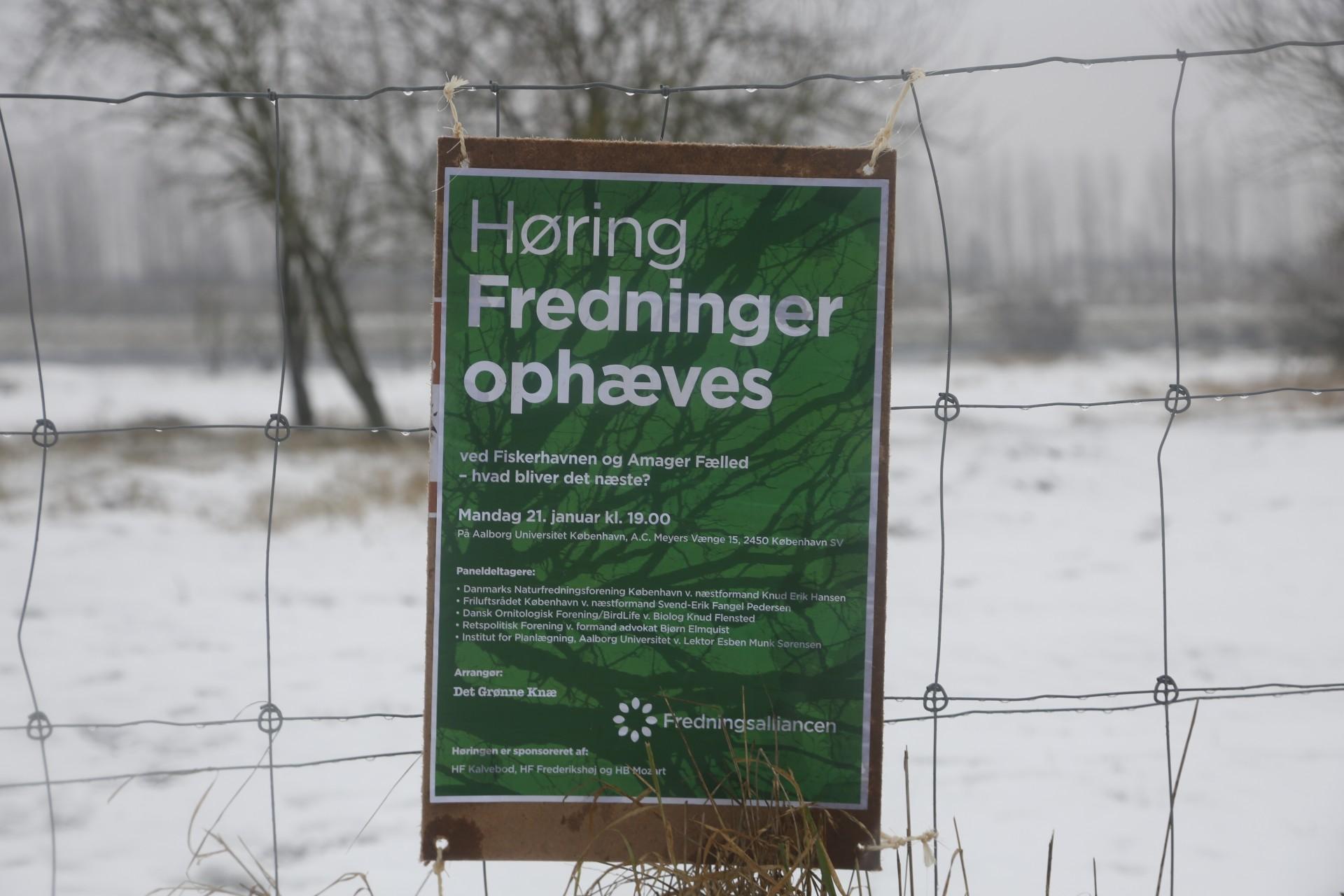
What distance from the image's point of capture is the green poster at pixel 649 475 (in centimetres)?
158

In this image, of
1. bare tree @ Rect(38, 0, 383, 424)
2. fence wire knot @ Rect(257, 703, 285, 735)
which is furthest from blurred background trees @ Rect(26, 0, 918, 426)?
fence wire knot @ Rect(257, 703, 285, 735)

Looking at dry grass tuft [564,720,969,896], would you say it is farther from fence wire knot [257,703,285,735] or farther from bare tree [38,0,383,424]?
bare tree [38,0,383,424]

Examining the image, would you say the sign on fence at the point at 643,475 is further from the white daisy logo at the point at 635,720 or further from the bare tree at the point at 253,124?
the bare tree at the point at 253,124

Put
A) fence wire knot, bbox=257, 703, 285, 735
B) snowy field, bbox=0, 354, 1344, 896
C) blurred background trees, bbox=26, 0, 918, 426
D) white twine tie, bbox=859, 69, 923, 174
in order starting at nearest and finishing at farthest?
white twine tie, bbox=859, 69, 923, 174 → fence wire knot, bbox=257, 703, 285, 735 → snowy field, bbox=0, 354, 1344, 896 → blurred background trees, bbox=26, 0, 918, 426

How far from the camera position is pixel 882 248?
1.60 meters

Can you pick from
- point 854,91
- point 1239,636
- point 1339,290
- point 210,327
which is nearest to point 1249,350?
point 1339,290

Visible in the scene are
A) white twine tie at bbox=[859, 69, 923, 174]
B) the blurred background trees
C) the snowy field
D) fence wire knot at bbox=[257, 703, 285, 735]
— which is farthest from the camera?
the blurred background trees

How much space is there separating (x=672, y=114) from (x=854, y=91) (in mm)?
1787

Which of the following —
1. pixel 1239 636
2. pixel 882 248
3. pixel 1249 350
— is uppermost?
pixel 1249 350

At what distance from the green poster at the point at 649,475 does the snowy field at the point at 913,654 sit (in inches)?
27.7

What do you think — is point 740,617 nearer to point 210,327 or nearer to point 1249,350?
point 1249,350

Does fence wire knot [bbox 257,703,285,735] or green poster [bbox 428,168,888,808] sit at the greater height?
green poster [bbox 428,168,888,808]

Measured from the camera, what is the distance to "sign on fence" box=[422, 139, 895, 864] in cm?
158

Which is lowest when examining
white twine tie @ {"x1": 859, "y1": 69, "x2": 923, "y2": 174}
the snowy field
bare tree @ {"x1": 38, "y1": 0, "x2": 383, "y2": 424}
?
the snowy field
